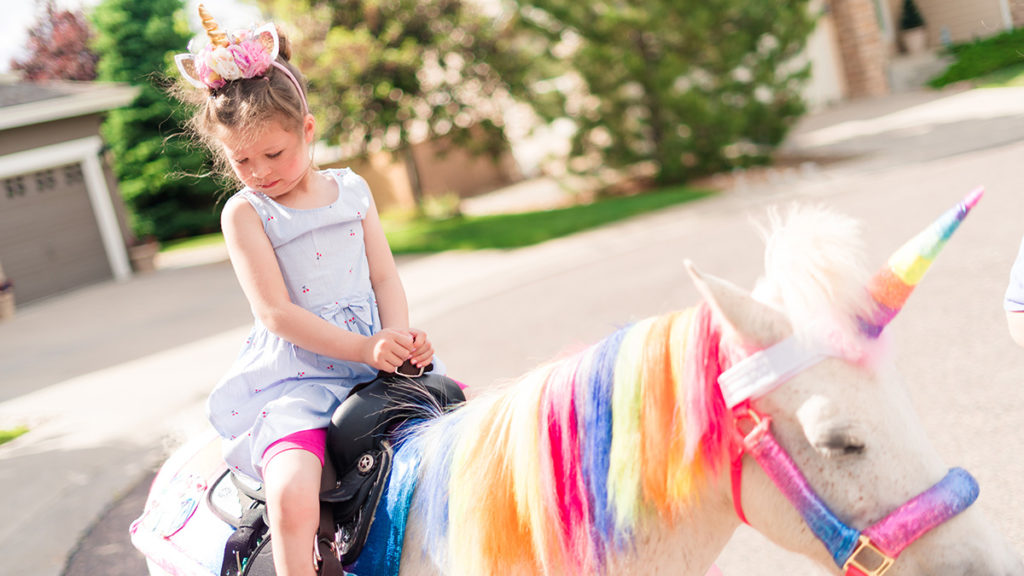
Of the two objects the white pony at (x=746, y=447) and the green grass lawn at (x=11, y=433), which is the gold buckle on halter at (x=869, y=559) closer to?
the white pony at (x=746, y=447)

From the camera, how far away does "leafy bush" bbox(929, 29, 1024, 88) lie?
3.31 m

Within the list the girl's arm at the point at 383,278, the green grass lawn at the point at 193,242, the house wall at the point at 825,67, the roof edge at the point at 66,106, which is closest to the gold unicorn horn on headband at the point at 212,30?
the girl's arm at the point at 383,278

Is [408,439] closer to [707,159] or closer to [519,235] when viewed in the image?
[519,235]

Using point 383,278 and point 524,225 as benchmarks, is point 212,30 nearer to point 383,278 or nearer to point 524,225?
point 383,278

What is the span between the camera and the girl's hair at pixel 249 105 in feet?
6.57

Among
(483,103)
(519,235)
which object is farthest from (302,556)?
(483,103)

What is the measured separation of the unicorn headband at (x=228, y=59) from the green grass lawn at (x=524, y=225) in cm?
1130

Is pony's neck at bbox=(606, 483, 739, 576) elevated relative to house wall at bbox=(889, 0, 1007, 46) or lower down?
lower down

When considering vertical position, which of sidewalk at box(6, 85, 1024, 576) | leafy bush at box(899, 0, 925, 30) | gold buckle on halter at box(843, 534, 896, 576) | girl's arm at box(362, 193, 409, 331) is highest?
leafy bush at box(899, 0, 925, 30)

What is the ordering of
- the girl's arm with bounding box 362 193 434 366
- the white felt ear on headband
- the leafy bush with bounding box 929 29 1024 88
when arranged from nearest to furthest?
1. the white felt ear on headband
2. the girl's arm with bounding box 362 193 434 366
3. the leafy bush with bounding box 929 29 1024 88

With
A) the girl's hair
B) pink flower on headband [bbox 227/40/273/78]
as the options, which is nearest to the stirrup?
the girl's hair

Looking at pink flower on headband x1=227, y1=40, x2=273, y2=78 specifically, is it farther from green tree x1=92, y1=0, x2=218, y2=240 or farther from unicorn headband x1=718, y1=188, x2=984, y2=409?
green tree x1=92, y1=0, x2=218, y2=240

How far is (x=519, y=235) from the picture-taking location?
14.0m

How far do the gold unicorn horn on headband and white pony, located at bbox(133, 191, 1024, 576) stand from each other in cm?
115
